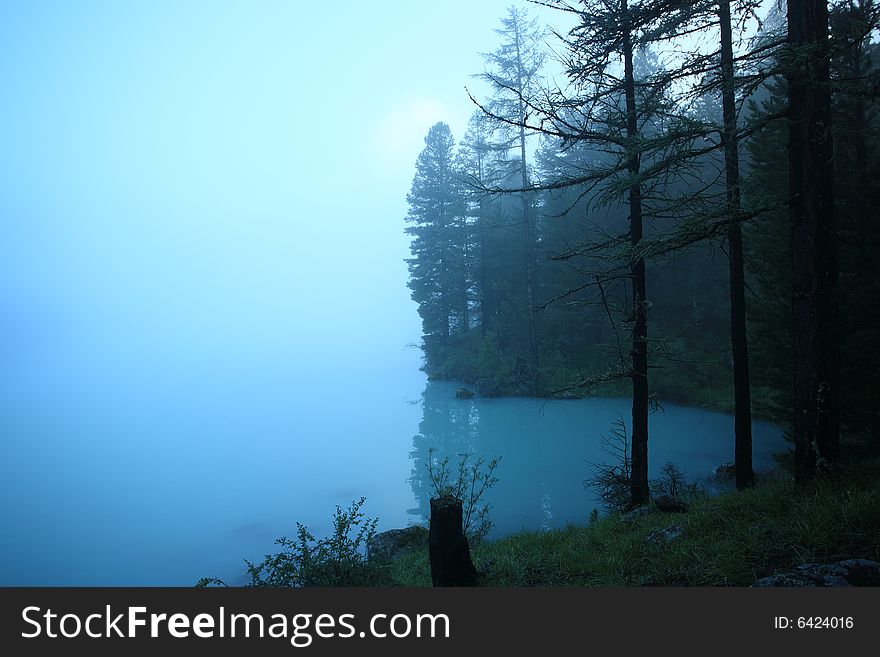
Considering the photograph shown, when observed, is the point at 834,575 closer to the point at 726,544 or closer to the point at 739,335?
the point at 726,544

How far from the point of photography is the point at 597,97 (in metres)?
7.16

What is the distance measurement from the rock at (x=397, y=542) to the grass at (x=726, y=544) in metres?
3.09

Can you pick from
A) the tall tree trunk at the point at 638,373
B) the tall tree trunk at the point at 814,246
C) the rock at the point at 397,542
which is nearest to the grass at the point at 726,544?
the tall tree trunk at the point at 814,246

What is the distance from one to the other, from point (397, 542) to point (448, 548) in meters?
5.47

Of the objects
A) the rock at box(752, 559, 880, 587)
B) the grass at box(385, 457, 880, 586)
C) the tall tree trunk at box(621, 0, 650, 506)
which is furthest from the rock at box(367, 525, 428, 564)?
the rock at box(752, 559, 880, 587)

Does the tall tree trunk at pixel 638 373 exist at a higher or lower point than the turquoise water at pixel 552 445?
higher

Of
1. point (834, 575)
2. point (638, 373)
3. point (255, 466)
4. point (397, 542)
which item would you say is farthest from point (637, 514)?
point (255, 466)

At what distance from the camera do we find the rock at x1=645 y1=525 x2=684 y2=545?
528cm

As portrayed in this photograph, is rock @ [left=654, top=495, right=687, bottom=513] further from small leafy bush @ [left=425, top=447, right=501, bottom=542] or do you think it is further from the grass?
small leafy bush @ [left=425, top=447, right=501, bottom=542]

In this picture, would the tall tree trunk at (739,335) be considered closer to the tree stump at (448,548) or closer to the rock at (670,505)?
the rock at (670,505)

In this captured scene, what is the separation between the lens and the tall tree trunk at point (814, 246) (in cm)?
498

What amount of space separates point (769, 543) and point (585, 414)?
17753 millimetres

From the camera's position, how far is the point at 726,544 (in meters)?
4.46

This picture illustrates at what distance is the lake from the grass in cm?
429
